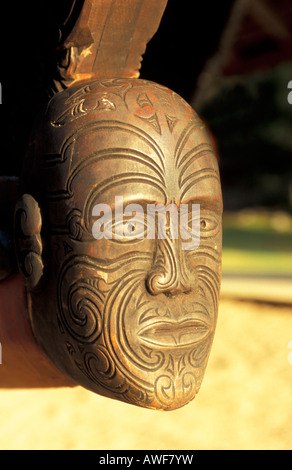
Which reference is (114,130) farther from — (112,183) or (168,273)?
(168,273)

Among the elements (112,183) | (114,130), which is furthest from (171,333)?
(114,130)

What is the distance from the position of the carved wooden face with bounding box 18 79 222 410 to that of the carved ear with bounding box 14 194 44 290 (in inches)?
0.8

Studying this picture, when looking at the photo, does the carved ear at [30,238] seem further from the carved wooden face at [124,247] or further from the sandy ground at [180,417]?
the sandy ground at [180,417]

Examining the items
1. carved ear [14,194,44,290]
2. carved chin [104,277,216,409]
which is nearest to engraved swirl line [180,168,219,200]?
carved chin [104,277,216,409]

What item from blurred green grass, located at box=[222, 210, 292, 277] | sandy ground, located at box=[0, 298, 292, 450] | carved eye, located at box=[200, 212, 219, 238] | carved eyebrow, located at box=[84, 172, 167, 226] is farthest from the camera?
blurred green grass, located at box=[222, 210, 292, 277]

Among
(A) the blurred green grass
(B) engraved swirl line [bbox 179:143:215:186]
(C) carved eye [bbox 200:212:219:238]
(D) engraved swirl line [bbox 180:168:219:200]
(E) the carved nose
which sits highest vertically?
(A) the blurred green grass

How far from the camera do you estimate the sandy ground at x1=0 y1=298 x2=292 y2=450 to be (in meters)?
2.12

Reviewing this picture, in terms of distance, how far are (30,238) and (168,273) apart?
33 centimetres

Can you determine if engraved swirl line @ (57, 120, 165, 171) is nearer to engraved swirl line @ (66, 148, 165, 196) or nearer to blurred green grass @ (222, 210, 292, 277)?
engraved swirl line @ (66, 148, 165, 196)

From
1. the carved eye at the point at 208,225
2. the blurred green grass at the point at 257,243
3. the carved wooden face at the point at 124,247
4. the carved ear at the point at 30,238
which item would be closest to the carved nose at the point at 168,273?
the carved wooden face at the point at 124,247

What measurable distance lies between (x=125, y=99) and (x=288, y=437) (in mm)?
1659

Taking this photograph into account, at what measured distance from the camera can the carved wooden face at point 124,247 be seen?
1.14m

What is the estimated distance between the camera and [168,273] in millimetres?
1147

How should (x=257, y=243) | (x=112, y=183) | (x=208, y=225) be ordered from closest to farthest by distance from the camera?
(x=112, y=183) → (x=208, y=225) → (x=257, y=243)
